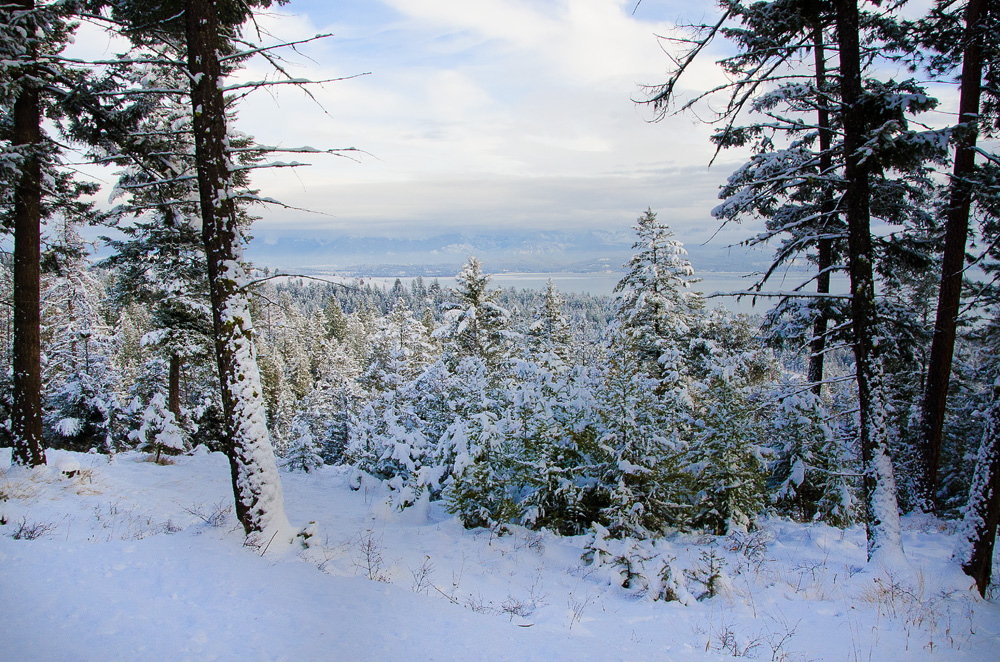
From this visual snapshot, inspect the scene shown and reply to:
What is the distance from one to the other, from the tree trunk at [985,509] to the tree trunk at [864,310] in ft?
2.25

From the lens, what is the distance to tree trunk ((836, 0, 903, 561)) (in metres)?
5.97

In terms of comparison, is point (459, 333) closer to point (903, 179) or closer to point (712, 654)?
point (903, 179)

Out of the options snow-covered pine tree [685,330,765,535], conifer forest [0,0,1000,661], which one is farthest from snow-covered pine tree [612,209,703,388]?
snow-covered pine tree [685,330,765,535]

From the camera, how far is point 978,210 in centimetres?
914

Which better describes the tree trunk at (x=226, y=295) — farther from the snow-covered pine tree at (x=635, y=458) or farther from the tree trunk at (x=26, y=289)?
the tree trunk at (x=26, y=289)

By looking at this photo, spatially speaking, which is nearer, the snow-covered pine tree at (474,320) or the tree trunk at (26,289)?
the tree trunk at (26,289)

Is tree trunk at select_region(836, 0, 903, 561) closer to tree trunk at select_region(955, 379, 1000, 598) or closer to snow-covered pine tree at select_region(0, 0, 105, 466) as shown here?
tree trunk at select_region(955, 379, 1000, 598)

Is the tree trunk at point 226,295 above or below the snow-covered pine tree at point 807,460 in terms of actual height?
above

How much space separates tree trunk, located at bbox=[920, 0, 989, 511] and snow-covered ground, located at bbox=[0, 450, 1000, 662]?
3537mm

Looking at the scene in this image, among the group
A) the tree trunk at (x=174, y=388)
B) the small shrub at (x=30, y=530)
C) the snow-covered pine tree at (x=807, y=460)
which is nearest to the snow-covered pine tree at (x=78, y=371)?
the tree trunk at (x=174, y=388)

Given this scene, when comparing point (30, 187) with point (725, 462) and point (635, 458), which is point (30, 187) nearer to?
point (635, 458)

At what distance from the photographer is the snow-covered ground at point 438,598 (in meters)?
3.56

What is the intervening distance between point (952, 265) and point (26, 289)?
1934 cm

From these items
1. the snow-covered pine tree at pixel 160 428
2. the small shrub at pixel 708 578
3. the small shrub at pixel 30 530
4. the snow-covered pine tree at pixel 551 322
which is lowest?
the snow-covered pine tree at pixel 160 428
